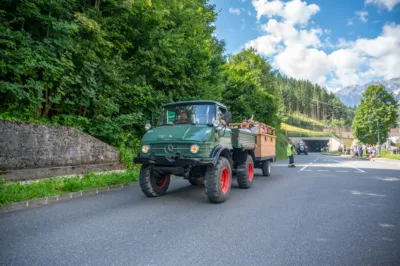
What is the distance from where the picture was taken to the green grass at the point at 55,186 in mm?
5777

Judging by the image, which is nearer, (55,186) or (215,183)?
(215,183)

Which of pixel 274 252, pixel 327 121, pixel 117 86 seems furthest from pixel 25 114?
pixel 327 121

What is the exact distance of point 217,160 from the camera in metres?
6.14

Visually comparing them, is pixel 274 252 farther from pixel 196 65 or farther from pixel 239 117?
pixel 239 117

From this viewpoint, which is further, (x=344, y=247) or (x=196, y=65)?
(x=196, y=65)

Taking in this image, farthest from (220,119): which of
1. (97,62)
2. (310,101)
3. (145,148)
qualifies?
(310,101)

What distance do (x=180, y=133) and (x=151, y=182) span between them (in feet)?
5.20

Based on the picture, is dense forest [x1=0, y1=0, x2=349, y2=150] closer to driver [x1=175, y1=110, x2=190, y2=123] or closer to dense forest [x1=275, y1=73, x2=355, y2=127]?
driver [x1=175, y1=110, x2=190, y2=123]

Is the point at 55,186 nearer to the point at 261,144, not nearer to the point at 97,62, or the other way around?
the point at 97,62

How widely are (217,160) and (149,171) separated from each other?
1778mm

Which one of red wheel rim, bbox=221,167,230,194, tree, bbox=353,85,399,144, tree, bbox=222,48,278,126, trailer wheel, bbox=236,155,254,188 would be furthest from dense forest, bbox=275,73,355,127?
red wheel rim, bbox=221,167,230,194

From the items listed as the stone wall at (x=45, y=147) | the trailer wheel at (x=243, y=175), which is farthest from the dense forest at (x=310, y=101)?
the stone wall at (x=45, y=147)

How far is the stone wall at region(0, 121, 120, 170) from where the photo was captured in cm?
658

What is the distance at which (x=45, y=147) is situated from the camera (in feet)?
24.6
